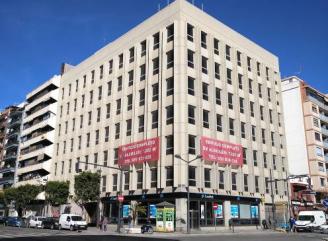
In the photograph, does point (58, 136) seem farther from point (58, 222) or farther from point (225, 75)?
point (225, 75)

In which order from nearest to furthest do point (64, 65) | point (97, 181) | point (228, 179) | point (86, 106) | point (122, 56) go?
point (228, 179), point (97, 181), point (122, 56), point (86, 106), point (64, 65)

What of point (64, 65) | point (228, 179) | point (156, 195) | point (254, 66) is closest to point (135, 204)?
point (156, 195)

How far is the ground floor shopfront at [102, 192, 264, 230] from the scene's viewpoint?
3778 cm

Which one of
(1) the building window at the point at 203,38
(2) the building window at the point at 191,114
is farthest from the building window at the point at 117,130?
(1) the building window at the point at 203,38

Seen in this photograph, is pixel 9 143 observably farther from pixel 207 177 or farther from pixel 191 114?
pixel 207 177

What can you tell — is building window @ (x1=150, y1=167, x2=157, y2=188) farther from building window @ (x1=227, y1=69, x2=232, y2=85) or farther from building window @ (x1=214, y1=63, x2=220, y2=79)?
building window @ (x1=227, y1=69, x2=232, y2=85)

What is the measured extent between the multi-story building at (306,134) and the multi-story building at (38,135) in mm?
42439

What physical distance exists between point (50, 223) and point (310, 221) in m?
29.9

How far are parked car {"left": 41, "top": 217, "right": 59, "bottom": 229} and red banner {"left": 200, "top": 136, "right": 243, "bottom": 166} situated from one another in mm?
17855

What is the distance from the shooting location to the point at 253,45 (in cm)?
5544

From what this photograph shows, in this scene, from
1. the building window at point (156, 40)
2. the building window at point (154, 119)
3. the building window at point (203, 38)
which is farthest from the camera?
the building window at point (156, 40)

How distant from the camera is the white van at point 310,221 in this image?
43281 mm

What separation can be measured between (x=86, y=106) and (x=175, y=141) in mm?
22278

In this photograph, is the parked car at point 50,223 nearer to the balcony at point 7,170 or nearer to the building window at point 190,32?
the building window at point 190,32
